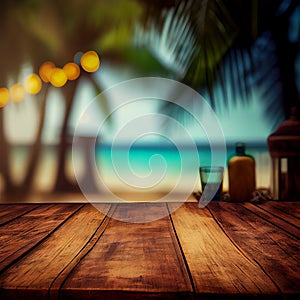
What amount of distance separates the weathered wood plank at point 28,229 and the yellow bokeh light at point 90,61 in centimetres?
55

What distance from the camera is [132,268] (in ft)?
2.12

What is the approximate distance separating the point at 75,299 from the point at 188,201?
105cm

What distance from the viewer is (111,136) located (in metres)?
1.59

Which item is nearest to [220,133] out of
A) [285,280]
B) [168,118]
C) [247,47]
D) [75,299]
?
[168,118]

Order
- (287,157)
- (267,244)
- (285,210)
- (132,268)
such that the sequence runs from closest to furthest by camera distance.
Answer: (132,268)
(267,244)
(285,210)
(287,157)

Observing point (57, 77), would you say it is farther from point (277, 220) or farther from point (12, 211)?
point (277, 220)

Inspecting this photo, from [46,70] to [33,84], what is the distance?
8 cm

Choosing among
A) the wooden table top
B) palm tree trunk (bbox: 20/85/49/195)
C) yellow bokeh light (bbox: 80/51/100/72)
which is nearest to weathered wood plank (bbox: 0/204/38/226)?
the wooden table top

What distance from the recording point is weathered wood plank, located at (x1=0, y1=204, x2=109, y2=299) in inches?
22.0

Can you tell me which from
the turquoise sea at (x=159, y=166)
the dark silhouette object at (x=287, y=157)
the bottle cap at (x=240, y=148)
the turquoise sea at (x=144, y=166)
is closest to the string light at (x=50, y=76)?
the turquoise sea at (x=144, y=166)

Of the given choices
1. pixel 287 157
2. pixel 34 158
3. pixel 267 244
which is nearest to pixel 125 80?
pixel 34 158

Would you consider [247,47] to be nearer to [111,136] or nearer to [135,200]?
[111,136]

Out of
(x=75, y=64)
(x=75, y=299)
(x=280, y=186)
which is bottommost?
(x=75, y=299)

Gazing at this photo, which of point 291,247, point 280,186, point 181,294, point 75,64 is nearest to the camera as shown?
point 181,294
